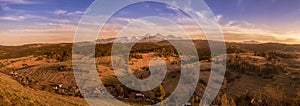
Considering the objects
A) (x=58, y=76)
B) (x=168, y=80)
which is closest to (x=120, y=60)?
(x=58, y=76)

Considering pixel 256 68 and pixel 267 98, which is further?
pixel 256 68

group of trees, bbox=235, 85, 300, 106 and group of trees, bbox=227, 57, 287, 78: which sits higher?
group of trees, bbox=227, 57, 287, 78

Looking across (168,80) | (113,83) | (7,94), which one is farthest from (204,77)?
(7,94)

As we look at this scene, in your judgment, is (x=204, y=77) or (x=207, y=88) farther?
(x=204, y=77)

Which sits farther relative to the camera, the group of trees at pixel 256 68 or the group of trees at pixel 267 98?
the group of trees at pixel 256 68

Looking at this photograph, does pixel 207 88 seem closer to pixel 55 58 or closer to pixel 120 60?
pixel 120 60

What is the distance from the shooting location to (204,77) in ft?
89.5

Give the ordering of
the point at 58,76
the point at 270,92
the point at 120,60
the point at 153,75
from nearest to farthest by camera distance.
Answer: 1. the point at 270,92
2. the point at 153,75
3. the point at 58,76
4. the point at 120,60

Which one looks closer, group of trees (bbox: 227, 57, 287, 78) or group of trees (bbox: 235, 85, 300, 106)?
group of trees (bbox: 235, 85, 300, 106)

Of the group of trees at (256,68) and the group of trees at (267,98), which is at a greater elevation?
the group of trees at (256,68)

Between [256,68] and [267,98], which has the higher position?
[256,68]

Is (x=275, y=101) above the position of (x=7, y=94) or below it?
below

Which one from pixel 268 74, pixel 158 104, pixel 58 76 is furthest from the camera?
pixel 58 76

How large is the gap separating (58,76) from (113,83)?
7.31 m
